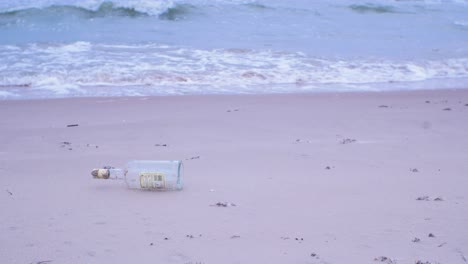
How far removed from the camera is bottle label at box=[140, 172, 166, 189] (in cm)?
374

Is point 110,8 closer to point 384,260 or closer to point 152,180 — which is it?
point 152,180

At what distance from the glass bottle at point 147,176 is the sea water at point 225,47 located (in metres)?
4.29

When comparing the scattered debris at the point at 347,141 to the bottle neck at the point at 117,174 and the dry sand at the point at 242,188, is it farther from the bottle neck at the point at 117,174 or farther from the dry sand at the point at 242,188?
the bottle neck at the point at 117,174

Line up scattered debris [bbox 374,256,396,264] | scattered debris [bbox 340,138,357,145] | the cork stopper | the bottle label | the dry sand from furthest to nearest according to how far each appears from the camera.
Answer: scattered debris [bbox 340,138,357,145]
the cork stopper
the bottle label
the dry sand
scattered debris [bbox 374,256,396,264]

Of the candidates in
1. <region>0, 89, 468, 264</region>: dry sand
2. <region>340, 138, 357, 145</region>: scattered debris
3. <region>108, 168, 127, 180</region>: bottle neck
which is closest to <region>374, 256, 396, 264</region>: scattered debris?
<region>0, 89, 468, 264</region>: dry sand

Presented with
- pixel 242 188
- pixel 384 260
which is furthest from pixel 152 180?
pixel 384 260

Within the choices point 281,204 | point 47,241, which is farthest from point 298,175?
point 47,241

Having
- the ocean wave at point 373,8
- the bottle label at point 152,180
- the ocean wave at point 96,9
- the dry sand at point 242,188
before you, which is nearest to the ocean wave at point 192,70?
the dry sand at point 242,188

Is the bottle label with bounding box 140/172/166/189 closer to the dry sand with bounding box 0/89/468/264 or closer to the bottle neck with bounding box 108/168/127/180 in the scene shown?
the dry sand with bounding box 0/89/468/264

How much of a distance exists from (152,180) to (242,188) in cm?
52

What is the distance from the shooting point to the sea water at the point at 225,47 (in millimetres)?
9047

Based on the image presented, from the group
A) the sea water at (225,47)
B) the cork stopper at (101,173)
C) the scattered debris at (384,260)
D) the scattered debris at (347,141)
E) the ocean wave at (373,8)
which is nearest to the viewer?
the scattered debris at (384,260)

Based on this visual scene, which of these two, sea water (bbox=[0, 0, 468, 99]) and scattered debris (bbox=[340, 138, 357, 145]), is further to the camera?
sea water (bbox=[0, 0, 468, 99])

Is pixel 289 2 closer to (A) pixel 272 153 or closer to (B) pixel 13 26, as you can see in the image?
(B) pixel 13 26
